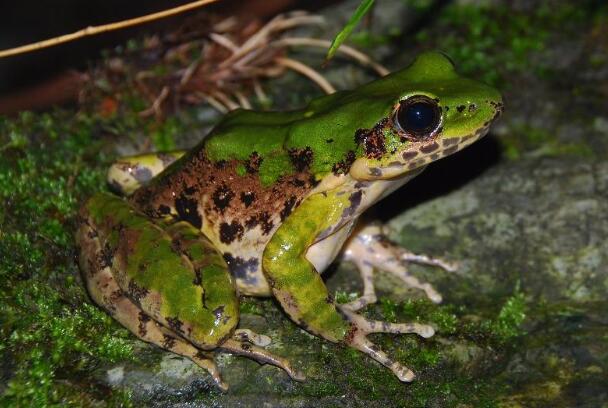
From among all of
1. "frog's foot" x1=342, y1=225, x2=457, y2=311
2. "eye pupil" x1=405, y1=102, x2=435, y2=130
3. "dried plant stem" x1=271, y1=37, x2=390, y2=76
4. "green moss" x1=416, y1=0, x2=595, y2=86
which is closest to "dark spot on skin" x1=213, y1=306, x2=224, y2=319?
"frog's foot" x1=342, y1=225, x2=457, y2=311

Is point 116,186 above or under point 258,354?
above

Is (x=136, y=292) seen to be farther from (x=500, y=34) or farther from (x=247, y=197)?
(x=500, y=34)

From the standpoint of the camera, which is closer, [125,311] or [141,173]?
[125,311]

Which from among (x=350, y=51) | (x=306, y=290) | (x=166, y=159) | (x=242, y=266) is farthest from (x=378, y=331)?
(x=350, y=51)

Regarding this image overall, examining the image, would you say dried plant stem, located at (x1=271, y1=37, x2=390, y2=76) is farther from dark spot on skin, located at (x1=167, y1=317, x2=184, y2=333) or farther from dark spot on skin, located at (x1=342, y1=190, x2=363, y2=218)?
dark spot on skin, located at (x1=167, y1=317, x2=184, y2=333)

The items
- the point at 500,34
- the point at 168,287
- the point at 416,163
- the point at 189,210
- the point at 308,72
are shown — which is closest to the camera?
the point at 168,287

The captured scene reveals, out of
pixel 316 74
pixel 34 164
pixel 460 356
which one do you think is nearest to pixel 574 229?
pixel 460 356
